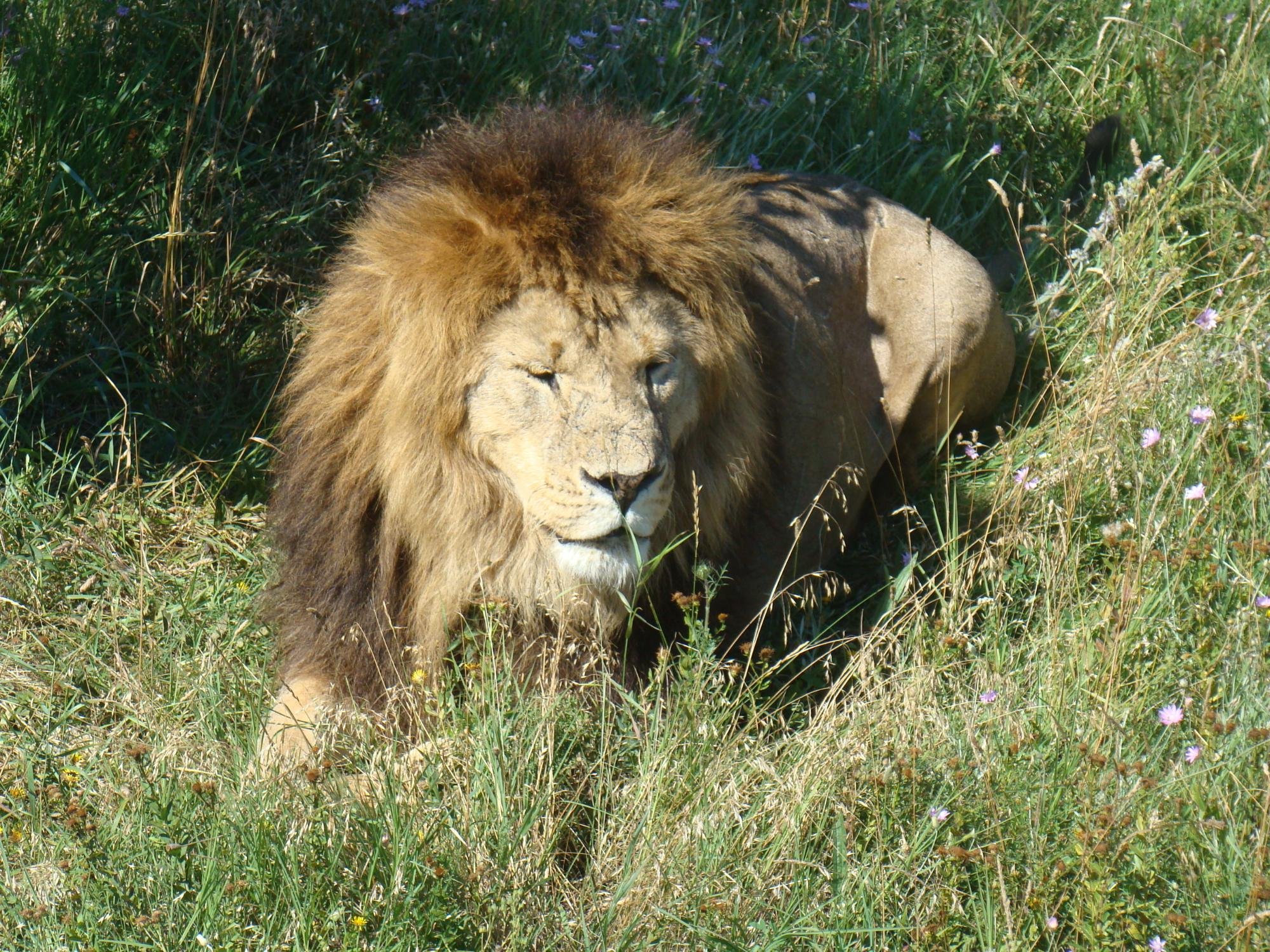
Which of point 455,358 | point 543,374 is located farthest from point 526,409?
point 455,358

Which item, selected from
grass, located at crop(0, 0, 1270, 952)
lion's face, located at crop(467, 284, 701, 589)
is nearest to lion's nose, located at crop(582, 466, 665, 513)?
lion's face, located at crop(467, 284, 701, 589)

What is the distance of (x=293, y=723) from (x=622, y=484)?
1.03 metres

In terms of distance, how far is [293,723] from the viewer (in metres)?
3.26

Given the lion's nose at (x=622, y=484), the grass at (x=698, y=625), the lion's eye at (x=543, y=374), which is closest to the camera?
the grass at (x=698, y=625)

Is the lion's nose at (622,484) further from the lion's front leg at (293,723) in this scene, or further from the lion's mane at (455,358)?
the lion's front leg at (293,723)

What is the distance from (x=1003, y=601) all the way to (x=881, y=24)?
9.64 feet

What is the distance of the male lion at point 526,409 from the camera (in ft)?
9.53

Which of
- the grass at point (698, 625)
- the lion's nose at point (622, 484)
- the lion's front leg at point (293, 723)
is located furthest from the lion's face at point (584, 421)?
the lion's front leg at point (293, 723)

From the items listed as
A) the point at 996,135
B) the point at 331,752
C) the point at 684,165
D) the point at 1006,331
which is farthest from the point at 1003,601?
the point at 996,135

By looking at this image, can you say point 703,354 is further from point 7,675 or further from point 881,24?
point 881,24

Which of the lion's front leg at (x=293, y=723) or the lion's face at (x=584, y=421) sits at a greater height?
the lion's face at (x=584, y=421)

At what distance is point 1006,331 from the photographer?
4.65 metres

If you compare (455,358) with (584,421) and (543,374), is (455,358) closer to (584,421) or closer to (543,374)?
(543,374)

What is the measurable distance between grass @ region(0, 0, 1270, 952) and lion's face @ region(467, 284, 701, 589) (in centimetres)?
32
